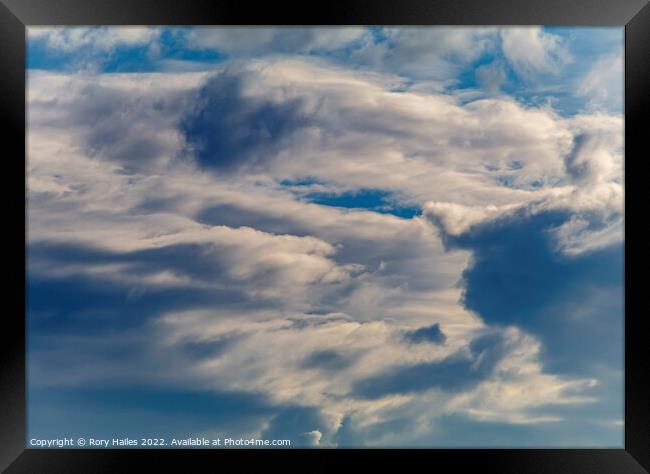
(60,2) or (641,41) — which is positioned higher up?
(60,2)

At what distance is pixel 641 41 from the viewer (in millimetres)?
3682

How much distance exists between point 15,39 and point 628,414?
4.28 m

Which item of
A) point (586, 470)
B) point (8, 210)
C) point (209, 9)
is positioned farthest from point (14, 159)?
point (586, 470)

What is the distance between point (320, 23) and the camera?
3758 mm

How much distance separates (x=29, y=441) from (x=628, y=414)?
362cm

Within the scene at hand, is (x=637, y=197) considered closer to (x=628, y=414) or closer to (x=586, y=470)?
(x=628, y=414)

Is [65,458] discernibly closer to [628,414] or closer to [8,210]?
[8,210]

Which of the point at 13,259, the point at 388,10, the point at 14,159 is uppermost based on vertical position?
the point at 388,10

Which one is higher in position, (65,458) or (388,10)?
(388,10)

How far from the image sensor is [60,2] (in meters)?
3.64

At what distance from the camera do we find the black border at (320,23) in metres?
3.64

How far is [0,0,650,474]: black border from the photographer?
364 cm

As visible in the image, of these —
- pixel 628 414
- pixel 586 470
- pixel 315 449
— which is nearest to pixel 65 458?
pixel 315 449

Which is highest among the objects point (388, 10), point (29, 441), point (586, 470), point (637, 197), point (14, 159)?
point (388, 10)
